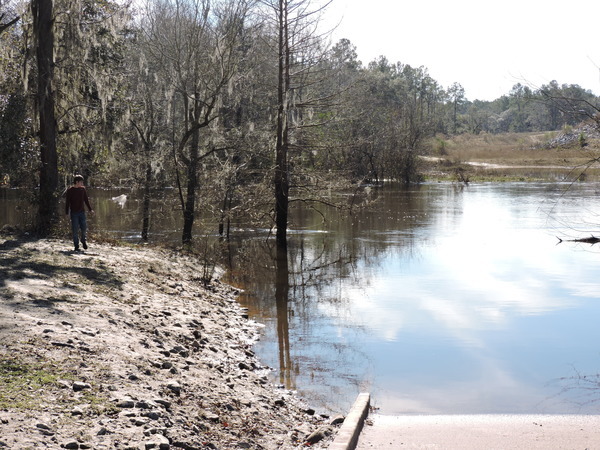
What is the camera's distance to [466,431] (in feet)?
24.8

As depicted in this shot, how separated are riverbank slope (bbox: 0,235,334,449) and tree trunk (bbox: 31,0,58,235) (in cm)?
411

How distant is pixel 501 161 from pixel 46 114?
239 feet

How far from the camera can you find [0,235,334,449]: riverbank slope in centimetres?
578

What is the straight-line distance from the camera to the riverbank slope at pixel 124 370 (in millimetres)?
5777

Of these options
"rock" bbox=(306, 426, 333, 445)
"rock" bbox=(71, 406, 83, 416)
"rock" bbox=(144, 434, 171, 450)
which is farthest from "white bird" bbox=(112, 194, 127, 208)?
"rock" bbox=(144, 434, 171, 450)

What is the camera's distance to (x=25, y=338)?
7.62 m

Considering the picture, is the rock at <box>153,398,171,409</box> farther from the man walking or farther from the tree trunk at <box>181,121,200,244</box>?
the tree trunk at <box>181,121,200,244</box>

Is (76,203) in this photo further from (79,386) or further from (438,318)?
(79,386)

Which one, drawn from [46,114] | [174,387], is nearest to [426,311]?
[174,387]

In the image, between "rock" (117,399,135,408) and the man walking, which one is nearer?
"rock" (117,399,135,408)

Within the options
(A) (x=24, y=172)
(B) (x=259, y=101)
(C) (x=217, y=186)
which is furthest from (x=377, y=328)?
(B) (x=259, y=101)

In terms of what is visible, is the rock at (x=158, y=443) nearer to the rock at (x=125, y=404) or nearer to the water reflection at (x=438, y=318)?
the rock at (x=125, y=404)

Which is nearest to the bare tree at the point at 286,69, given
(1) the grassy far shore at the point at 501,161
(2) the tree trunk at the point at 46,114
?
(2) the tree trunk at the point at 46,114

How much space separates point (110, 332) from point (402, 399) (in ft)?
12.9
